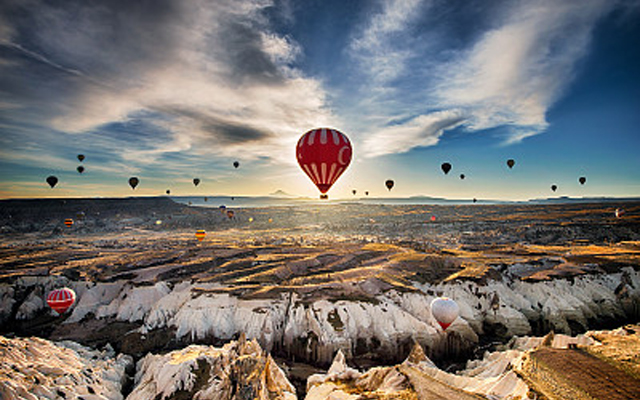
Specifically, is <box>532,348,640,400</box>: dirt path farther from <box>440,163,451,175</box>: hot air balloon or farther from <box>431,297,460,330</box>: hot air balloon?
<box>440,163,451,175</box>: hot air balloon

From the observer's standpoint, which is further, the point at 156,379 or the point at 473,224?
the point at 473,224

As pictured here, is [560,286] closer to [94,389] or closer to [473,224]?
[94,389]

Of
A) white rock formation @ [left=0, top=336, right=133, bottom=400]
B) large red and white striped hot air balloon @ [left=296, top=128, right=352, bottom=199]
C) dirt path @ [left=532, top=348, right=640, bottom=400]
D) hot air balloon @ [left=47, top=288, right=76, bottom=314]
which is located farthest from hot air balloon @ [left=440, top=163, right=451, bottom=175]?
hot air balloon @ [left=47, top=288, right=76, bottom=314]

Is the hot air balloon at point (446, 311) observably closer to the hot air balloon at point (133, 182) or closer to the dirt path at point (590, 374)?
the dirt path at point (590, 374)

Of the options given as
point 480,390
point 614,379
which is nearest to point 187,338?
point 480,390

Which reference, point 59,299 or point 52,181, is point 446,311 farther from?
point 52,181

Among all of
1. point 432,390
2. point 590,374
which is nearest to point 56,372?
point 432,390

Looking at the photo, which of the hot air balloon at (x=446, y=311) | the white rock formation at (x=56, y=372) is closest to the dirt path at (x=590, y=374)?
the hot air balloon at (x=446, y=311)
